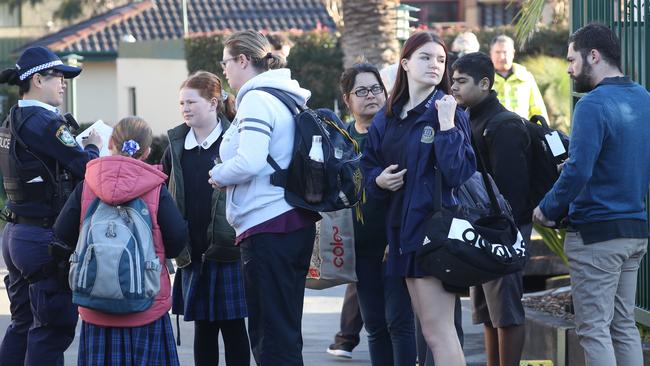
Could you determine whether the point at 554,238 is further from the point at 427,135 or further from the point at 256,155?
the point at 256,155

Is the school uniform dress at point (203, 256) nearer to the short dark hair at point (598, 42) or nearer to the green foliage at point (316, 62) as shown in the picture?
the short dark hair at point (598, 42)

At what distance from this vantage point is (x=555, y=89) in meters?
19.1

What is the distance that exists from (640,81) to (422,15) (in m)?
38.1

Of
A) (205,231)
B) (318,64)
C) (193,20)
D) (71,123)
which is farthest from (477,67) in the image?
(193,20)

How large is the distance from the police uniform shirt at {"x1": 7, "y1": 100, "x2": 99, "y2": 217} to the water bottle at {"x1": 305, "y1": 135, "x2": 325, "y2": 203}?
141 cm

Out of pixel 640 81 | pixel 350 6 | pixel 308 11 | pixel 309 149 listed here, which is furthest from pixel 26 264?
pixel 308 11

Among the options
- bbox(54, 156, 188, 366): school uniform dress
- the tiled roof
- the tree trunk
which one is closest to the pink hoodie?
bbox(54, 156, 188, 366): school uniform dress

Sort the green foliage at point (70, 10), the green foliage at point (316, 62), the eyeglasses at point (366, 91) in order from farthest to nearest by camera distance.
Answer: the green foliage at point (70, 10), the green foliage at point (316, 62), the eyeglasses at point (366, 91)

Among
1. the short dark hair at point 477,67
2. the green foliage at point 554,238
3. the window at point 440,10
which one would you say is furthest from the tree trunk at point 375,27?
the window at point 440,10

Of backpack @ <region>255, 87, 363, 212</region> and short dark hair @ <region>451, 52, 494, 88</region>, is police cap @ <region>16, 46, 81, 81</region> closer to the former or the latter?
backpack @ <region>255, 87, 363, 212</region>

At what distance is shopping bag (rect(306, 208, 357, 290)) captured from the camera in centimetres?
650

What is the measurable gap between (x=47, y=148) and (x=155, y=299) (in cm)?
111

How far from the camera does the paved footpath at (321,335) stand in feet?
26.0

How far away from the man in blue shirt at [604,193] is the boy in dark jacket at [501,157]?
0.50 m
